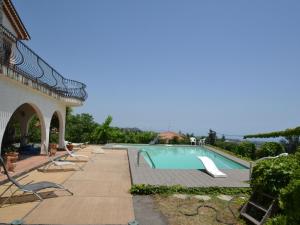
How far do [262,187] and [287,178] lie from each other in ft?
1.93

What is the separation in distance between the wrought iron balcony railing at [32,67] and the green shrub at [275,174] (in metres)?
8.01

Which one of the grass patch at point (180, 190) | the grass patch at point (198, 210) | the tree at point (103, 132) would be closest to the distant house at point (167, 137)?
the tree at point (103, 132)

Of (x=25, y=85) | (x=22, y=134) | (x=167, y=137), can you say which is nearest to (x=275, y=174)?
(x=25, y=85)

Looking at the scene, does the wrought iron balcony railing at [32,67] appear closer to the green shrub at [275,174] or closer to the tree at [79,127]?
the tree at [79,127]

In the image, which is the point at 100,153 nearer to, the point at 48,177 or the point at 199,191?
the point at 48,177

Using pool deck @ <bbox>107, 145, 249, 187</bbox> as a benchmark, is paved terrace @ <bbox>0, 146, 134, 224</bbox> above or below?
below

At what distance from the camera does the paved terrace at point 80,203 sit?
20.8 feet

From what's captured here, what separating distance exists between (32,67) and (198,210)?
30.9 ft

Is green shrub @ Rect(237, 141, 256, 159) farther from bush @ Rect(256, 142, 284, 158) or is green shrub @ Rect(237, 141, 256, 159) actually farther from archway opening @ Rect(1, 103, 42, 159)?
archway opening @ Rect(1, 103, 42, 159)

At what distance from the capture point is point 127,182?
33.8 feet

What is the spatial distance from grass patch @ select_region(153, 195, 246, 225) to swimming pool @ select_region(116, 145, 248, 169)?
6461mm

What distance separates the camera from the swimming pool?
17.5 meters

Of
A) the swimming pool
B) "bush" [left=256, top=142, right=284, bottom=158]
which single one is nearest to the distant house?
the swimming pool

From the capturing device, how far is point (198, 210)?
282 inches
